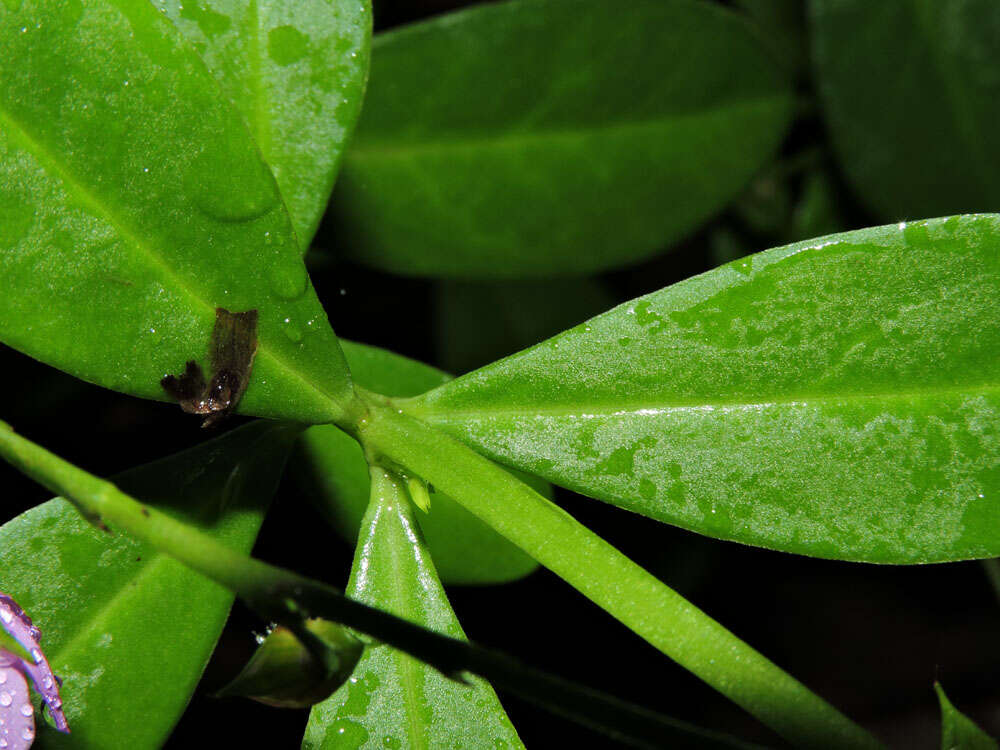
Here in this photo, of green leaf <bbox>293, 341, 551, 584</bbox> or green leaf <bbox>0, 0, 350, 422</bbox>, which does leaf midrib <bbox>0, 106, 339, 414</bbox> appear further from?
green leaf <bbox>293, 341, 551, 584</bbox>

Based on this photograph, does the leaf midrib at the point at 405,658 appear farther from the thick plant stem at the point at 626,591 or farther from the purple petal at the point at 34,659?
the purple petal at the point at 34,659

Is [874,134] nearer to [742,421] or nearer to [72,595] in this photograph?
[742,421]

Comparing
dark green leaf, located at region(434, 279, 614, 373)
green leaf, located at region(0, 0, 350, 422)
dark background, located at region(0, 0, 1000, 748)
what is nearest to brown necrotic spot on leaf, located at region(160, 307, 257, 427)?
green leaf, located at region(0, 0, 350, 422)

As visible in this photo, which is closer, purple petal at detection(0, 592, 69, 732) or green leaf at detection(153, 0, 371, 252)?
purple petal at detection(0, 592, 69, 732)

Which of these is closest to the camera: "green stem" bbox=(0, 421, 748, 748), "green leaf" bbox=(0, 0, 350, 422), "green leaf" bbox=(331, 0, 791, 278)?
"green stem" bbox=(0, 421, 748, 748)

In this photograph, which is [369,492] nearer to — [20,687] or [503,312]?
[20,687]

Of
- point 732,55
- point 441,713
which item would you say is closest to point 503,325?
point 732,55

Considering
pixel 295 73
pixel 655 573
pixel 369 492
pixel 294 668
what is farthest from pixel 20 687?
pixel 655 573
